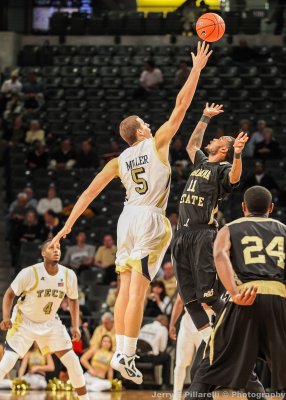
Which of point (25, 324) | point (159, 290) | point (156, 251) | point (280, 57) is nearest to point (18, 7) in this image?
point (280, 57)

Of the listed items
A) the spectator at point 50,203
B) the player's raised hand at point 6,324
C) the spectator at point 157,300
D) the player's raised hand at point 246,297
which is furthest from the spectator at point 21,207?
the player's raised hand at point 246,297

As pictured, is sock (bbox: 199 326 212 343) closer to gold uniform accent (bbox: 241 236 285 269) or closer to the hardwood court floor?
gold uniform accent (bbox: 241 236 285 269)

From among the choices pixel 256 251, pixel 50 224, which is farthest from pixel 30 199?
pixel 256 251

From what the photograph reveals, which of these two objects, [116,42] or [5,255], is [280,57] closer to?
[116,42]

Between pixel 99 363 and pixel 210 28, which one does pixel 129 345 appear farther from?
pixel 99 363

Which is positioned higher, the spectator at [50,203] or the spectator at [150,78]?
the spectator at [150,78]

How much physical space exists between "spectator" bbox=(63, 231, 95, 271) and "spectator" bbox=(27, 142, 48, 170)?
11.8ft

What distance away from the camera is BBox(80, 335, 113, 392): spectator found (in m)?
14.2

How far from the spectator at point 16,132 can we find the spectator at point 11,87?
5.65 feet

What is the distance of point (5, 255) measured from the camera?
1880cm

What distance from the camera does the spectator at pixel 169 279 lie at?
15.4m

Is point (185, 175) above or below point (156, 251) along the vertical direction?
below

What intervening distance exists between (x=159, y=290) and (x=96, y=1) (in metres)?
17.9

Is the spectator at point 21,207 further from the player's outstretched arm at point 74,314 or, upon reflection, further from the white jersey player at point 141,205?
the white jersey player at point 141,205
